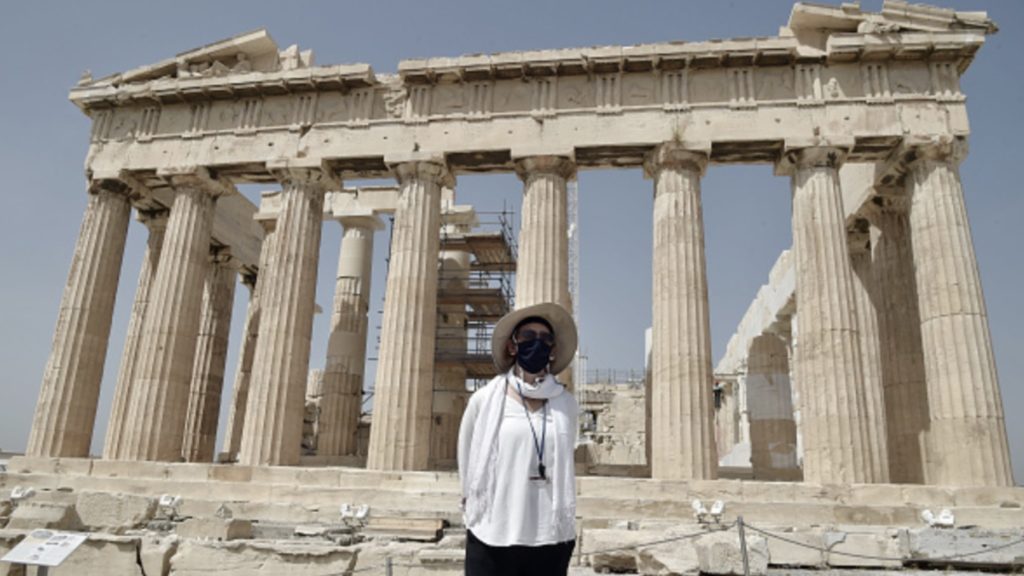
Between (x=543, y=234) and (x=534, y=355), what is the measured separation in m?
13.4

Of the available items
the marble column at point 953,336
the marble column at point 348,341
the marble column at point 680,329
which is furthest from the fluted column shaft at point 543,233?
the marble column at point 953,336

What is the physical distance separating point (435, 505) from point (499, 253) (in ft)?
46.5

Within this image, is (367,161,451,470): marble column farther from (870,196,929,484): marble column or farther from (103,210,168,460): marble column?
(870,196,929,484): marble column

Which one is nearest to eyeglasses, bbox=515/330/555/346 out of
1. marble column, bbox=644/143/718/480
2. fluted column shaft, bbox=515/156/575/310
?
marble column, bbox=644/143/718/480

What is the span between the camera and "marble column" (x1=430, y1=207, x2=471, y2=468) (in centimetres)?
2378

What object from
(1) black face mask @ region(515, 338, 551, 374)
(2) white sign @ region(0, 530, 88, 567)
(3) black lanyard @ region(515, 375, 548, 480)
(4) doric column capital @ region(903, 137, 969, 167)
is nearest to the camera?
(3) black lanyard @ region(515, 375, 548, 480)

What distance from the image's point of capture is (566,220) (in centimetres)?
1766

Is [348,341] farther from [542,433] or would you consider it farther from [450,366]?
[542,433]

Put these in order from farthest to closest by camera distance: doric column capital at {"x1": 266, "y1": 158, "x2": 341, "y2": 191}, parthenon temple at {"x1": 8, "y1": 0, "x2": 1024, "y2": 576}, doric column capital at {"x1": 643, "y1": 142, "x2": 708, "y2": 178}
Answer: doric column capital at {"x1": 266, "y1": 158, "x2": 341, "y2": 191} < doric column capital at {"x1": 643, "y1": 142, "x2": 708, "y2": 178} < parthenon temple at {"x1": 8, "y1": 0, "x2": 1024, "y2": 576}

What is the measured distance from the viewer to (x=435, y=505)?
45.7 ft

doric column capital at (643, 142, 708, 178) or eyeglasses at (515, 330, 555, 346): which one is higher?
doric column capital at (643, 142, 708, 178)

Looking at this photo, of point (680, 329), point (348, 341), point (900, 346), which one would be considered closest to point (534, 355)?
point (680, 329)

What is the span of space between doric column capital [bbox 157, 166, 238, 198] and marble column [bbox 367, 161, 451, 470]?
5486 mm

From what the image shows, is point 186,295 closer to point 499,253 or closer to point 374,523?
point 374,523
